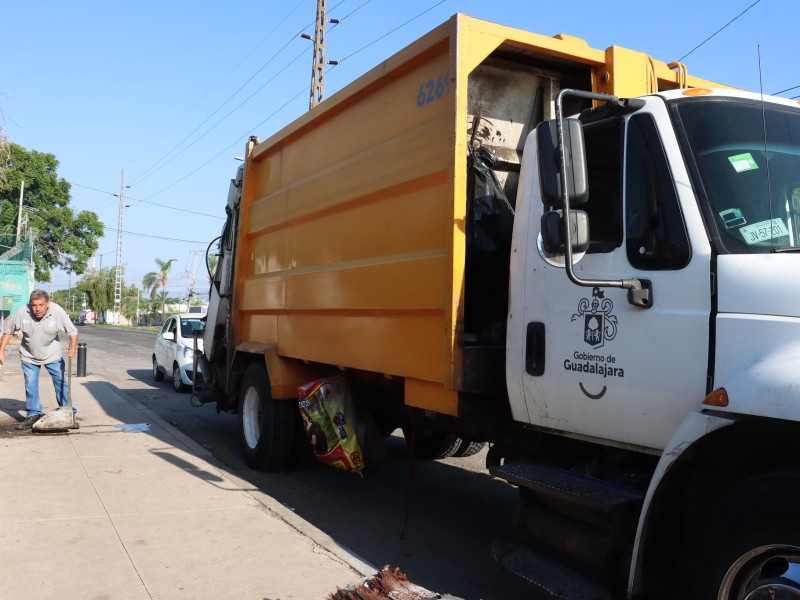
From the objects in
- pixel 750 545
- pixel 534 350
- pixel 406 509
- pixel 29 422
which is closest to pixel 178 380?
pixel 29 422

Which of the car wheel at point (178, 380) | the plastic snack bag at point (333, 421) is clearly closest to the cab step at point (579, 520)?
the plastic snack bag at point (333, 421)

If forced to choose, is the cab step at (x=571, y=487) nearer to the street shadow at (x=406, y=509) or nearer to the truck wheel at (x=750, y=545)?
the truck wheel at (x=750, y=545)

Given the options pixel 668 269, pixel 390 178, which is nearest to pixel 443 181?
pixel 390 178

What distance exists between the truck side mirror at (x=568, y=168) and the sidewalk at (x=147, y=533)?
2.44 meters

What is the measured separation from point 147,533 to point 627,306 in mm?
3589

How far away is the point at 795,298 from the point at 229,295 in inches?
249

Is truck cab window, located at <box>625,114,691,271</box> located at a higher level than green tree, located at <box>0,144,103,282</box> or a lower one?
Result: lower

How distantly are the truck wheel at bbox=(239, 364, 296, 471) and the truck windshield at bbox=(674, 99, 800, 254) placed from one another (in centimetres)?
467

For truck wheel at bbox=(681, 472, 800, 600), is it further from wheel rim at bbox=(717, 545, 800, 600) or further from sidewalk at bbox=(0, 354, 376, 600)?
sidewalk at bbox=(0, 354, 376, 600)

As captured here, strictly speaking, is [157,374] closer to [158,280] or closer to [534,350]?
[534,350]

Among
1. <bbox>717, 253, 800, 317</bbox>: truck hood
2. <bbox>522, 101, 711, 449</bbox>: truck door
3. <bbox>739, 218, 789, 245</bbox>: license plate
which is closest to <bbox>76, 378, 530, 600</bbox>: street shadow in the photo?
<bbox>522, 101, 711, 449</bbox>: truck door

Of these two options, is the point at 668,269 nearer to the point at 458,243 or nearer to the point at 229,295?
the point at 458,243

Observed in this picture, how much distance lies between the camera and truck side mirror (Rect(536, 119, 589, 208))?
120 inches

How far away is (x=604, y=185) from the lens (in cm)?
342
